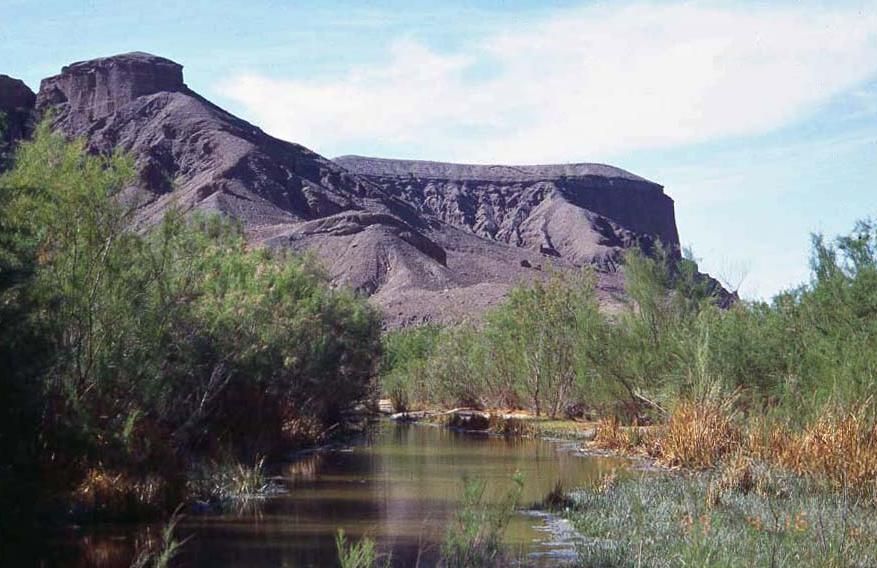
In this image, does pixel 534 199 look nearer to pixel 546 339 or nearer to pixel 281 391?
pixel 546 339

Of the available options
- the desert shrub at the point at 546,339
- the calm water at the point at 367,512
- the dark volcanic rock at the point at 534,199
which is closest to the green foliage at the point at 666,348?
the desert shrub at the point at 546,339

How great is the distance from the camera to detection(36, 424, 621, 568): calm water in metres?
16.1

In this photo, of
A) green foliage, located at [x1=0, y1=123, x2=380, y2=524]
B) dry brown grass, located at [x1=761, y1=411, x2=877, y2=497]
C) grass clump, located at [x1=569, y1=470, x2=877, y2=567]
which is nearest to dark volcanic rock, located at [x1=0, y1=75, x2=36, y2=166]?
green foliage, located at [x1=0, y1=123, x2=380, y2=524]

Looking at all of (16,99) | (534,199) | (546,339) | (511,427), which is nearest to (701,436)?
(511,427)

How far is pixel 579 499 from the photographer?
20.8 metres

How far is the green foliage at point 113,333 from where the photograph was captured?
14281 mm

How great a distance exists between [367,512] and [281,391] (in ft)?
32.2

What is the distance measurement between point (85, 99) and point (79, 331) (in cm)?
11394

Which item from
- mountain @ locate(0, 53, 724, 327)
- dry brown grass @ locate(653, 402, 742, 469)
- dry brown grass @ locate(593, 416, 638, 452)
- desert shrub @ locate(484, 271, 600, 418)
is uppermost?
mountain @ locate(0, 53, 724, 327)

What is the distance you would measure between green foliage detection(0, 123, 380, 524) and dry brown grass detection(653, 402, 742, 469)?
9.42 metres

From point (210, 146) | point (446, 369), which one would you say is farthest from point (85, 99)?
point (446, 369)

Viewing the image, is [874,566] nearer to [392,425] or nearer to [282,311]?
[282,311]

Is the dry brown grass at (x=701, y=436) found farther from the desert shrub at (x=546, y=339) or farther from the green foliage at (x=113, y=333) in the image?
the desert shrub at (x=546, y=339)

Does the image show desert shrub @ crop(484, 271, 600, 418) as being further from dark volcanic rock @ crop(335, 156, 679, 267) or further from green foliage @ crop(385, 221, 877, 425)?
dark volcanic rock @ crop(335, 156, 679, 267)
